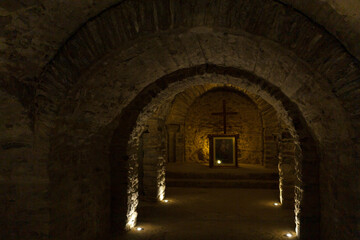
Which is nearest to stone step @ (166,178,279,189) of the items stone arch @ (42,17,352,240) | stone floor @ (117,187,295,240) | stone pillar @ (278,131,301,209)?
stone floor @ (117,187,295,240)

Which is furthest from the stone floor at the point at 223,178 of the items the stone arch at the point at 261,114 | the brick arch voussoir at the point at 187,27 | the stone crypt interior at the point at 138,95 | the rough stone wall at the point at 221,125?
the brick arch voussoir at the point at 187,27

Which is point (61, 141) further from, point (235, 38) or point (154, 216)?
point (154, 216)

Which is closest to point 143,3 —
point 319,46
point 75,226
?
point 319,46

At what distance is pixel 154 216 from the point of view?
19.7 ft

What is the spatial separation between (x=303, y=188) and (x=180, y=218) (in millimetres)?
2595

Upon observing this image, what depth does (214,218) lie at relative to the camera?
5.86m

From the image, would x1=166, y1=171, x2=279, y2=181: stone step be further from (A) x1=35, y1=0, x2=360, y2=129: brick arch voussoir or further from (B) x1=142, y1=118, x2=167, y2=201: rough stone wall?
(A) x1=35, y1=0, x2=360, y2=129: brick arch voussoir

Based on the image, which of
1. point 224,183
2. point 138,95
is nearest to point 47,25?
point 138,95

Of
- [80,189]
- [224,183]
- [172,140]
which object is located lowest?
[224,183]

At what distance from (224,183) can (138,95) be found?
222 inches

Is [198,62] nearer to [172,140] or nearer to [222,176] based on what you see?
[222,176]

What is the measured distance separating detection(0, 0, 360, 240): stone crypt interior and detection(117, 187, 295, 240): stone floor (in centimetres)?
5

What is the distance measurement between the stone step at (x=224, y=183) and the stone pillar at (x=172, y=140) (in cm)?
285

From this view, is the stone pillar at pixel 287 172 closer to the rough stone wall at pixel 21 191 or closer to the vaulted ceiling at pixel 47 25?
the vaulted ceiling at pixel 47 25
